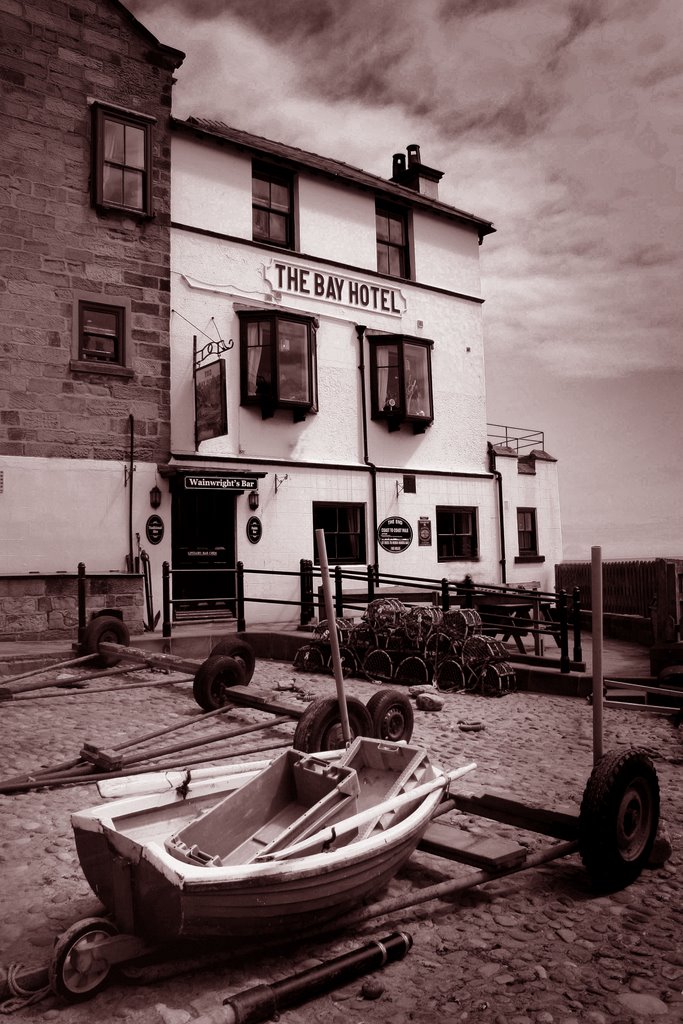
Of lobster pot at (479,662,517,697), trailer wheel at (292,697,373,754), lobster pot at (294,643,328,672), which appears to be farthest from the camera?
lobster pot at (294,643,328,672)

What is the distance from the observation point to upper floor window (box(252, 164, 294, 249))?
16.7 meters

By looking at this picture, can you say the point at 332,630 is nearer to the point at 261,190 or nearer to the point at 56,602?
the point at 56,602

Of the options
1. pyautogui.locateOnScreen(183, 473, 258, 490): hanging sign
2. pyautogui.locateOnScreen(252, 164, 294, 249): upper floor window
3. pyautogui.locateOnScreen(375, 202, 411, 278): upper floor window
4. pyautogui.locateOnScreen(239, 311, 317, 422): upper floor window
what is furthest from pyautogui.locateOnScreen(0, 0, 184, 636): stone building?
pyautogui.locateOnScreen(375, 202, 411, 278): upper floor window

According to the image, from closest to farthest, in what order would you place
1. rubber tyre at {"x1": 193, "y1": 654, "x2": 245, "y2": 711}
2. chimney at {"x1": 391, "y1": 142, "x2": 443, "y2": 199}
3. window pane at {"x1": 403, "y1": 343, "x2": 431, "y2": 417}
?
1. rubber tyre at {"x1": 193, "y1": 654, "x2": 245, "y2": 711}
2. window pane at {"x1": 403, "y1": 343, "x2": 431, "y2": 417}
3. chimney at {"x1": 391, "y1": 142, "x2": 443, "y2": 199}

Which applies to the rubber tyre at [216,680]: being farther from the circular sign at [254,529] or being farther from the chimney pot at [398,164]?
the chimney pot at [398,164]

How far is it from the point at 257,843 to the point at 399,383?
14750 mm

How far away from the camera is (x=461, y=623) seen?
1127cm

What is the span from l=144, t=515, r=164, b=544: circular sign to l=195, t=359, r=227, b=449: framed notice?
1618mm

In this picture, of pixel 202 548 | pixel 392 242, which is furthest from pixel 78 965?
pixel 392 242

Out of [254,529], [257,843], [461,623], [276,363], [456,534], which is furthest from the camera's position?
[456,534]

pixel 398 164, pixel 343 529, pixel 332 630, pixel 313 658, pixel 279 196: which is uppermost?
pixel 398 164

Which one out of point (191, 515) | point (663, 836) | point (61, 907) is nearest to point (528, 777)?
point (663, 836)

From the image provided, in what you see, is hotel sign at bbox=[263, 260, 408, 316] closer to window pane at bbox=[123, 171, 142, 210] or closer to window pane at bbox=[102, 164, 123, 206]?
window pane at bbox=[123, 171, 142, 210]

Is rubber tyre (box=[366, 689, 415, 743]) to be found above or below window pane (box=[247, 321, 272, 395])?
below
